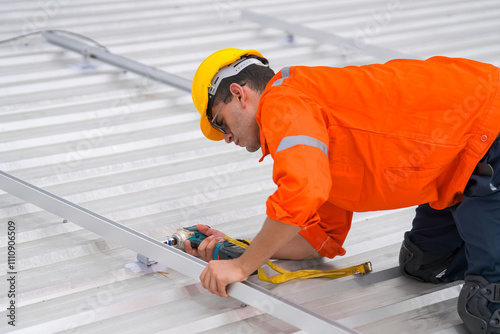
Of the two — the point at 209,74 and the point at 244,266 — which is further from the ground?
the point at 209,74

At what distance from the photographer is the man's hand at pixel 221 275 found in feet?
8.80

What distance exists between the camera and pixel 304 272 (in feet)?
10.3

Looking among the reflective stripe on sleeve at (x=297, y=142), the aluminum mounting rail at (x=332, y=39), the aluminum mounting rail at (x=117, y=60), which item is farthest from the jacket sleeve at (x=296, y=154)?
the aluminum mounting rail at (x=332, y=39)

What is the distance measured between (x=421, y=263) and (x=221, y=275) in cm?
99

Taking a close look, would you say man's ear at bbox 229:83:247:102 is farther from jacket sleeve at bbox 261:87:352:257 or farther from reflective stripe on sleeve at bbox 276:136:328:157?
reflective stripe on sleeve at bbox 276:136:328:157

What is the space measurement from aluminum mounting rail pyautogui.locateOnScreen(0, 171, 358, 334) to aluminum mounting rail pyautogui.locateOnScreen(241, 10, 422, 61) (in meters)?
3.13

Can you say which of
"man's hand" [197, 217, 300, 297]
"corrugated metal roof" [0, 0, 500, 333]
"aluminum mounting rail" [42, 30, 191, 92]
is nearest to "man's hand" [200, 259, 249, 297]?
"man's hand" [197, 217, 300, 297]

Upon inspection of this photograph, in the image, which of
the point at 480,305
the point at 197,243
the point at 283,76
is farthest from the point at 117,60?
the point at 480,305

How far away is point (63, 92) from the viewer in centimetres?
489

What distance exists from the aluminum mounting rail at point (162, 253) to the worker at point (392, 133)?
0.11 meters

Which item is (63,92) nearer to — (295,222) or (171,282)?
(171,282)

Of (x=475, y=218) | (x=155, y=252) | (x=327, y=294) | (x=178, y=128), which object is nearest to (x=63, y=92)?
(x=178, y=128)

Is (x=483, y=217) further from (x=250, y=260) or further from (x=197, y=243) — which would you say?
(x=197, y=243)

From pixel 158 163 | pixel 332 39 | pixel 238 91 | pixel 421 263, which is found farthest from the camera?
pixel 332 39
